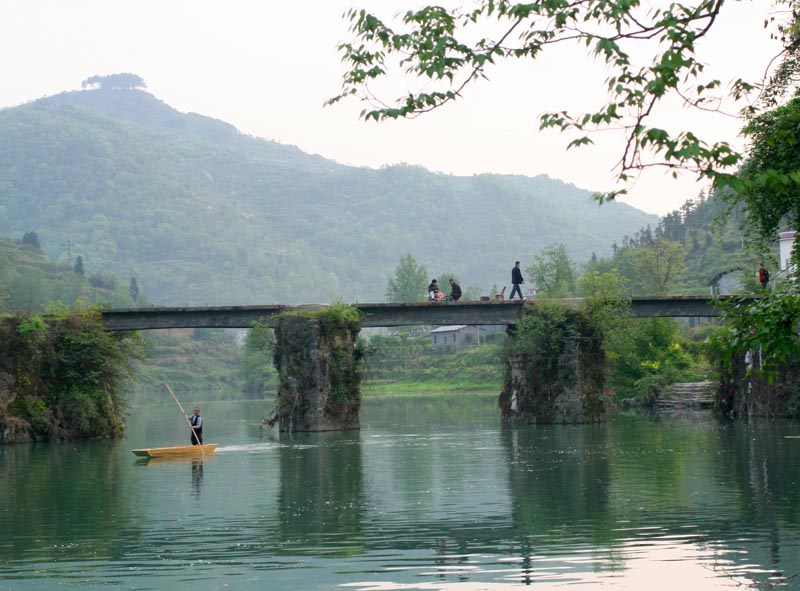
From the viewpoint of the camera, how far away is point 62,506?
28.1 m

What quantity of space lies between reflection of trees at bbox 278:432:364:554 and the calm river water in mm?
80

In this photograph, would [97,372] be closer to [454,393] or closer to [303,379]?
[303,379]

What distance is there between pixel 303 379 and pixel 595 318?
15.4 metres

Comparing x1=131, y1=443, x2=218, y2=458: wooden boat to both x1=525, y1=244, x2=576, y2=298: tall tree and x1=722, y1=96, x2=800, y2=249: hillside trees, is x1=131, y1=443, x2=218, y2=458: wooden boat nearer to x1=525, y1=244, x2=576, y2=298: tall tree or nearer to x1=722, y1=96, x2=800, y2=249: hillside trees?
x1=722, y1=96, x2=800, y2=249: hillside trees

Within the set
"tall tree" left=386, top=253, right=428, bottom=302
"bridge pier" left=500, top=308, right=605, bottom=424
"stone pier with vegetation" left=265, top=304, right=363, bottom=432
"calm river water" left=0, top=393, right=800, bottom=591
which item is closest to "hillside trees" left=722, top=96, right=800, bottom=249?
"calm river water" left=0, top=393, right=800, bottom=591

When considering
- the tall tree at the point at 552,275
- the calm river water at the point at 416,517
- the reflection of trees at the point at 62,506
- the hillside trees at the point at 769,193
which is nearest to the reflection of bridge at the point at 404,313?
the calm river water at the point at 416,517

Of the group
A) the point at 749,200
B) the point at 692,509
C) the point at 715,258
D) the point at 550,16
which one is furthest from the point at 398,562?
the point at 715,258

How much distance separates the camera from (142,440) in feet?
188

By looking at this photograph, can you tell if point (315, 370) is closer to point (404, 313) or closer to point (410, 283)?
point (404, 313)

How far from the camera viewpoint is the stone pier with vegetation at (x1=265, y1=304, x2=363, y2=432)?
56.0 m

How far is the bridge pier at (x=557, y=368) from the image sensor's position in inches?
2292

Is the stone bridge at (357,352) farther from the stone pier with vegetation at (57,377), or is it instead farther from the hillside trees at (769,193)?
the hillside trees at (769,193)

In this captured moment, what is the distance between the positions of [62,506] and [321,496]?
6475mm

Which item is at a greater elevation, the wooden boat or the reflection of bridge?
the reflection of bridge
